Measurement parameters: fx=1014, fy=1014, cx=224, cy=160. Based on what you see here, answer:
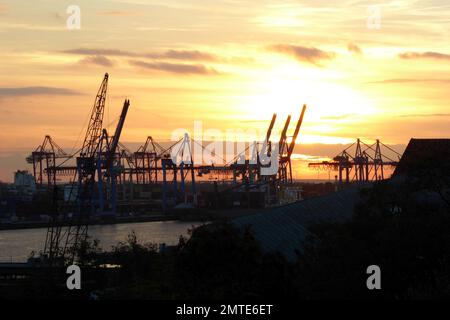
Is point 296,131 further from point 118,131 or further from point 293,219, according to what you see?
point 293,219

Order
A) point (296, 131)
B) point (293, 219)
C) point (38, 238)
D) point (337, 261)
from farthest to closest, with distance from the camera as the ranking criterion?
point (296, 131) → point (38, 238) → point (293, 219) → point (337, 261)

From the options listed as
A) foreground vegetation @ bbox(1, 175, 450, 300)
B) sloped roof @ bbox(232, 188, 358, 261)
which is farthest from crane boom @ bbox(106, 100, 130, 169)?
foreground vegetation @ bbox(1, 175, 450, 300)

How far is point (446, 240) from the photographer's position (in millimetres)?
19656

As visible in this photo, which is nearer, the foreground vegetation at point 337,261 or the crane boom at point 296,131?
the foreground vegetation at point 337,261

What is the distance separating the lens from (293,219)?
30.9m

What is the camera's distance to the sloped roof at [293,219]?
28750 mm

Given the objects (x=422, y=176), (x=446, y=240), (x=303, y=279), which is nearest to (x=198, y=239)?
(x=303, y=279)

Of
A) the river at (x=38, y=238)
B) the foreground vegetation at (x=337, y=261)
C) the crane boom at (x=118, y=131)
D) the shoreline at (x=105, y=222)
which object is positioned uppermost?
the crane boom at (x=118, y=131)

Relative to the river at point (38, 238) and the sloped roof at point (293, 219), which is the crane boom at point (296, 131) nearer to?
the river at point (38, 238)

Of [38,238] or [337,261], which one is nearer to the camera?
[337,261]

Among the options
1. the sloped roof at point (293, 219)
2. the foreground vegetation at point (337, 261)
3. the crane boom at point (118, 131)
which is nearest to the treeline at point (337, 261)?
the foreground vegetation at point (337, 261)

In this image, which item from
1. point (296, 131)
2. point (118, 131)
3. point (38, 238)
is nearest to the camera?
point (38, 238)

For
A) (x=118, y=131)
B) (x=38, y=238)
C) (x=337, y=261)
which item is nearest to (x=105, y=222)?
(x=118, y=131)
